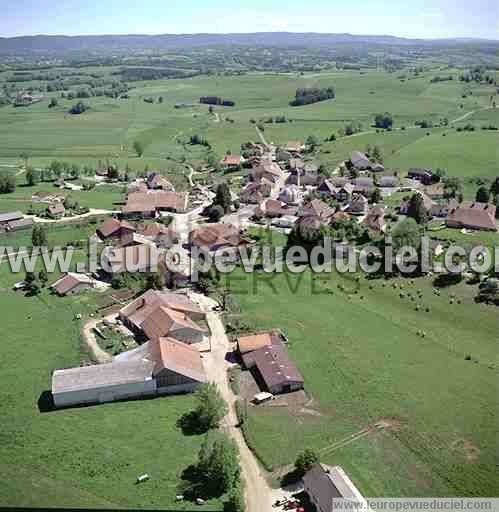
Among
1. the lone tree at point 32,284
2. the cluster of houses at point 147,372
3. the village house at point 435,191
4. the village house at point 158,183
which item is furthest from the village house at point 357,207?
the lone tree at point 32,284

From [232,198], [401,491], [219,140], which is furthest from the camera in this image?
[219,140]

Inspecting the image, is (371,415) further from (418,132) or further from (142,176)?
(418,132)

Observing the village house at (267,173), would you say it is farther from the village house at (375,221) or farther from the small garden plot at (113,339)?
the small garden plot at (113,339)

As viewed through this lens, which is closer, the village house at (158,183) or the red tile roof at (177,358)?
the red tile roof at (177,358)

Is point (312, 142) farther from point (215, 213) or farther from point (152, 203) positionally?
point (152, 203)

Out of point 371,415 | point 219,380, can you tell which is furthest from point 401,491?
point 219,380

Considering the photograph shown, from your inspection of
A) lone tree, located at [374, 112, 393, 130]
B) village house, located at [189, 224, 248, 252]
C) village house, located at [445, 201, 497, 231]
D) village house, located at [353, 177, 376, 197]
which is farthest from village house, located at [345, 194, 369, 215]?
lone tree, located at [374, 112, 393, 130]
